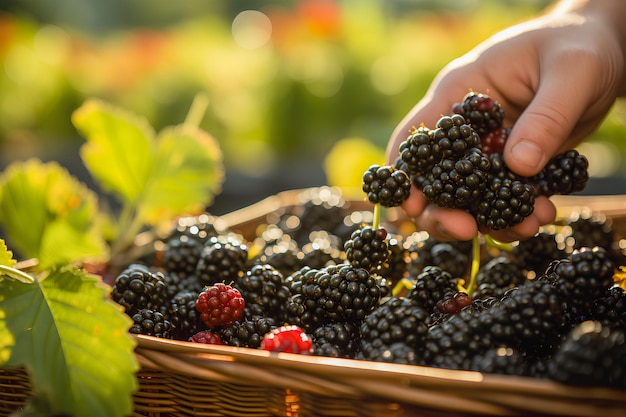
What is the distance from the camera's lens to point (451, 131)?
0.86 m

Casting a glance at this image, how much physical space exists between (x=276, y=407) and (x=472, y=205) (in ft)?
1.26

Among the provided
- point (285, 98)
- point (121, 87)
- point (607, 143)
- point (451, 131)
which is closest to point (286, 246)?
point (451, 131)

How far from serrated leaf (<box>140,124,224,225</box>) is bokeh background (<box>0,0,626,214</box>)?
51.6 inches

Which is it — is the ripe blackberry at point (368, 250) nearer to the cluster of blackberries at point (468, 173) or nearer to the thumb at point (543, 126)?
the cluster of blackberries at point (468, 173)

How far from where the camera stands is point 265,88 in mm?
3031

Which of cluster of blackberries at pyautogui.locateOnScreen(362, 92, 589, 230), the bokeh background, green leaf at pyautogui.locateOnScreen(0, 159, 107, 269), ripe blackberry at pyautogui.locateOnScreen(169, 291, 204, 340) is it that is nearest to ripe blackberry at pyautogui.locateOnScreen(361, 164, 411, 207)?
cluster of blackberries at pyautogui.locateOnScreen(362, 92, 589, 230)

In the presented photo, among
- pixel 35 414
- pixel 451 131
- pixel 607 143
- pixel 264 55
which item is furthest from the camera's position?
pixel 264 55

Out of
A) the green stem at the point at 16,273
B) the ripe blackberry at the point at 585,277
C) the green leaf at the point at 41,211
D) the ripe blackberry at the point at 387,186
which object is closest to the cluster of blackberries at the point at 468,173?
the ripe blackberry at the point at 387,186

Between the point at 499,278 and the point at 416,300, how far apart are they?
16 cm

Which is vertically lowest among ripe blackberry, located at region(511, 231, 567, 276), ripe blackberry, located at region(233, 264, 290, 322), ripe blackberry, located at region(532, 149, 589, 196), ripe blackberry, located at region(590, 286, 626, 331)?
ripe blackberry, located at region(590, 286, 626, 331)

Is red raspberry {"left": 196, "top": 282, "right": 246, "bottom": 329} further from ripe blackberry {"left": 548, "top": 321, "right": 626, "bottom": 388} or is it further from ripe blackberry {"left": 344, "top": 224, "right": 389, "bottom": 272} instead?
ripe blackberry {"left": 548, "top": 321, "right": 626, "bottom": 388}

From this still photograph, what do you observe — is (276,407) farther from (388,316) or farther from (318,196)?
(318,196)

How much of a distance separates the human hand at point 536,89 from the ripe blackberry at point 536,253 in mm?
79

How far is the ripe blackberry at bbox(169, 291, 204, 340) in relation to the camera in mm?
948
